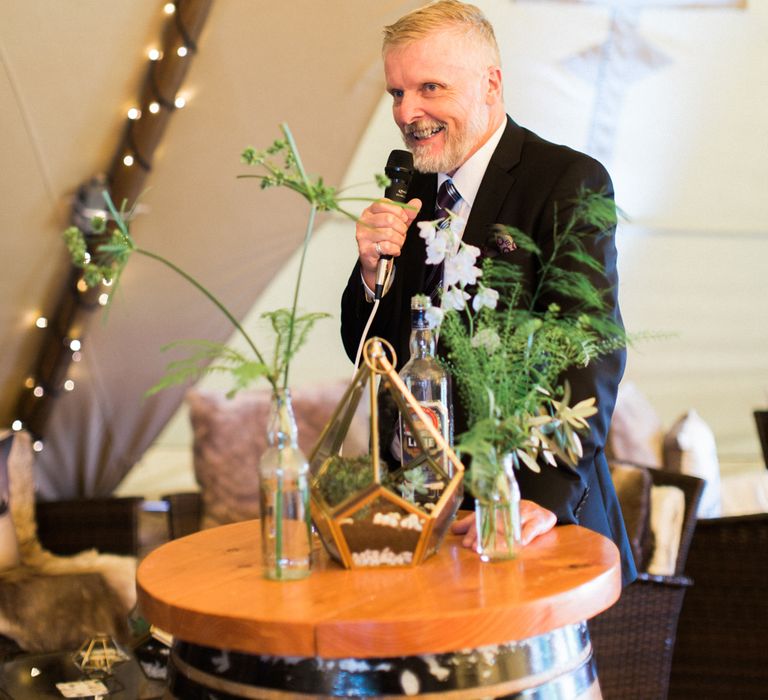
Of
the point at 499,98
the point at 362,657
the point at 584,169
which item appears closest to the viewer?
the point at 362,657

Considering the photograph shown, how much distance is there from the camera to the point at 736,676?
10.4 ft

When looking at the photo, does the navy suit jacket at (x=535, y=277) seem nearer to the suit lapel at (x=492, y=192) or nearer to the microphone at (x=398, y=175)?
the suit lapel at (x=492, y=192)

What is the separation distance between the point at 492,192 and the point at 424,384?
0.41 m

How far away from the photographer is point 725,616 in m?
3.20

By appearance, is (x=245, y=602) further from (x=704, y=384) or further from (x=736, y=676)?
(x=704, y=384)

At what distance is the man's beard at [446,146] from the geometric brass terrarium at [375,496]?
0.54m

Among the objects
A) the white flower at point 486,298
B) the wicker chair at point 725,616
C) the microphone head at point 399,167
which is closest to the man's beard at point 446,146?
the microphone head at point 399,167

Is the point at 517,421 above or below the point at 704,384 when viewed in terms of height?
above

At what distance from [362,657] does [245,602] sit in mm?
144

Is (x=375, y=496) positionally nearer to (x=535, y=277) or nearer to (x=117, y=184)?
(x=535, y=277)

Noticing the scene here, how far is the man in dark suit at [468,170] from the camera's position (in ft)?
5.64

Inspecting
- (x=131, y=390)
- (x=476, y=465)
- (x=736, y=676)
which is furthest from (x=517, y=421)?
(x=131, y=390)

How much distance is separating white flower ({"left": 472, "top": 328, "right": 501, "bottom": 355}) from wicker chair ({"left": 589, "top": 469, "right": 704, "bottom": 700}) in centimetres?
170

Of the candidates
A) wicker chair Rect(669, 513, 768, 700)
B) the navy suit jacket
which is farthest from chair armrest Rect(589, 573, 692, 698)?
the navy suit jacket
